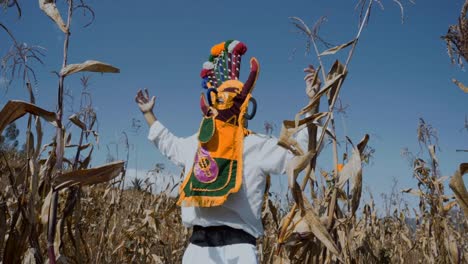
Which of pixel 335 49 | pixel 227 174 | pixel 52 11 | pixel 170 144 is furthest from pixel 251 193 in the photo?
pixel 52 11

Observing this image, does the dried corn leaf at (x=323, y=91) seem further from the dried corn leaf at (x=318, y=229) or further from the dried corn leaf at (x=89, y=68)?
the dried corn leaf at (x=89, y=68)

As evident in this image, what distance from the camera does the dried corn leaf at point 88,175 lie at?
45.1 inches

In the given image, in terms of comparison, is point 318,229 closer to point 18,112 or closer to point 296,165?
point 296,165

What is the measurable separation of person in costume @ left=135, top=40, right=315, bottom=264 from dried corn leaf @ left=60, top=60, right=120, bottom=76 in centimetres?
128

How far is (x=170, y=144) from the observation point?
9.57 ft

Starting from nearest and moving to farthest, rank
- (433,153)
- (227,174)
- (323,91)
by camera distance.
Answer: (323,91) → (227,174) → (433,153)

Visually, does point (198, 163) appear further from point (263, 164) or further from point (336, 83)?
point (336, 83)

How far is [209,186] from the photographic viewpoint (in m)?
2.46

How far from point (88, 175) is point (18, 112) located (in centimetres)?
27

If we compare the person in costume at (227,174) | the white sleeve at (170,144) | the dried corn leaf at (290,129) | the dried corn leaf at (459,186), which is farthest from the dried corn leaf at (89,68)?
the white sleeve at (170,144)

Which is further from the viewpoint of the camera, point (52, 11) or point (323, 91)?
point (323, 91)

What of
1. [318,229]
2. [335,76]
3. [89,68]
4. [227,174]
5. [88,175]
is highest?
[335,76]

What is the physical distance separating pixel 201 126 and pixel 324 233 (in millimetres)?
1367

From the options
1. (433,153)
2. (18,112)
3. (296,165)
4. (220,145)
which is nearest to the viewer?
(18,112)
